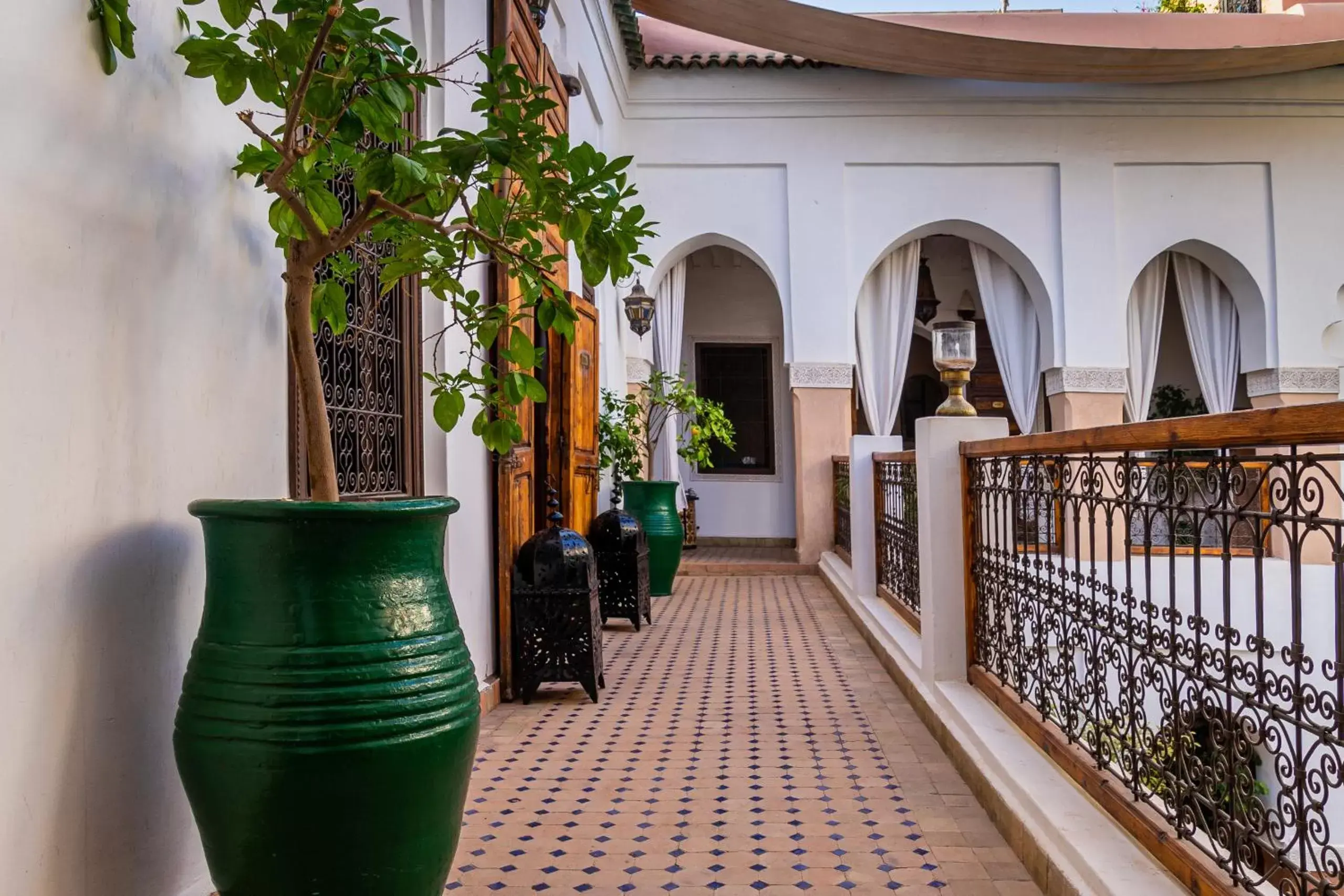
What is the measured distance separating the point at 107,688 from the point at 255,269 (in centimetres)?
109

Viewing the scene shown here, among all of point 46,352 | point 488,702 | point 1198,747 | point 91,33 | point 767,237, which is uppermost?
point 767,237

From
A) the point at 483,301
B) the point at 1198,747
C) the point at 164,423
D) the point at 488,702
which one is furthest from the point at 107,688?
the point at 483,301

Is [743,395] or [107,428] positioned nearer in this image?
[107,428]

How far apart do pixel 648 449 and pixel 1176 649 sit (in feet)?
24.3

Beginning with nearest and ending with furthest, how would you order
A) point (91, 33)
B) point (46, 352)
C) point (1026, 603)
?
point (46, 352), point (91, 33), point (1026, 603)

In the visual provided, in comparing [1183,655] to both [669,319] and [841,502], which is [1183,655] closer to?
[841,502]

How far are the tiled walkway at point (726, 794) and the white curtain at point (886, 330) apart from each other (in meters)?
5.48

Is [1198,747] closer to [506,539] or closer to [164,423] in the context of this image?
[164,423]

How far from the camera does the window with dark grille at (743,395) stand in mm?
12156

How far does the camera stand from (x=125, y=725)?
6.41ft

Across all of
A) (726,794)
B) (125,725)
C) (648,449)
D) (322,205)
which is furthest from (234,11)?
(648,449)

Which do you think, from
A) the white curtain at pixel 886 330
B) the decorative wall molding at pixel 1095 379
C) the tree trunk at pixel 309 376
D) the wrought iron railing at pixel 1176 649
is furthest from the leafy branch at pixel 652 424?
the tree trunk at pixel 309 376

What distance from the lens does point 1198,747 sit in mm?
2111

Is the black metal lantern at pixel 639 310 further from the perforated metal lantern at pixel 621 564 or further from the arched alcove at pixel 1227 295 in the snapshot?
the arched alcove at pixel 1227 295
